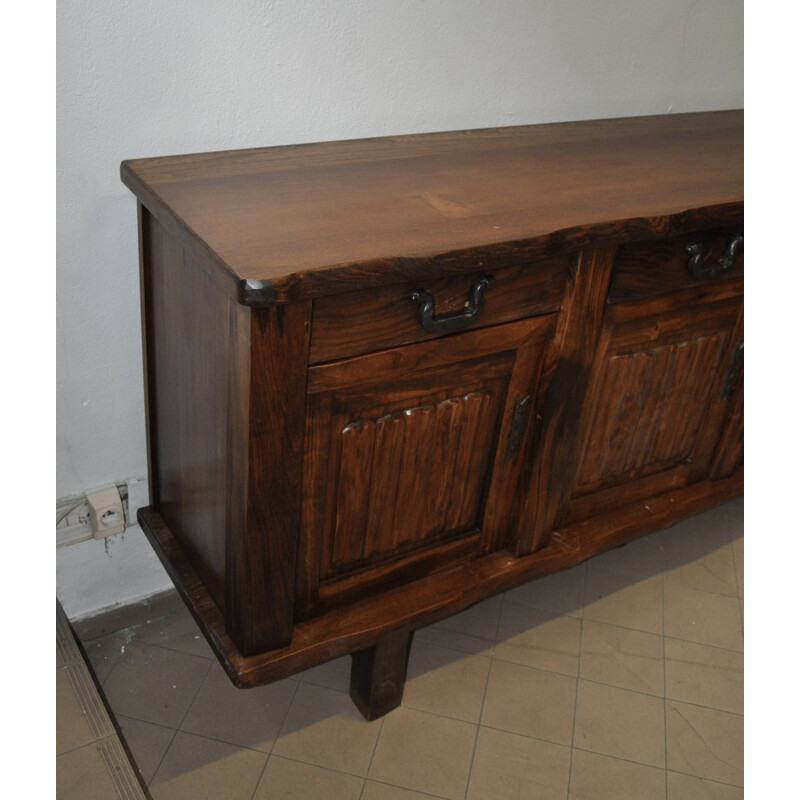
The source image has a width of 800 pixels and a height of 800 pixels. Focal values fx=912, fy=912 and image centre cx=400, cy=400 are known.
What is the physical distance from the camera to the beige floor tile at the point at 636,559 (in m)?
2.11

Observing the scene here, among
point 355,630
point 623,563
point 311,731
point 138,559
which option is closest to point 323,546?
point 355,630

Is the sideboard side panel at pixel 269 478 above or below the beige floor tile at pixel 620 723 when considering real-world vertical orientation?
above

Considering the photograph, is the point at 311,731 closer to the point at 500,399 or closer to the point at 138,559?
the point at 138,559

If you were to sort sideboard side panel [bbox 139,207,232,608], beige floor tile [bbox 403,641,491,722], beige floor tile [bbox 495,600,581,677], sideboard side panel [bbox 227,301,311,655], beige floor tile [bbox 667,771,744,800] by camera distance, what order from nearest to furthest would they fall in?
sideboard side panel [bbox 227,301,311,655] < sideboard side panel [bbox 139,207,232,608] < beige floor tile [bbox 667,771,744,800] < beige floor tile [bbox 403,641,491,722] < beige floor tile [bbox 495,600,581,677]

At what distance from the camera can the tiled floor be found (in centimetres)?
161

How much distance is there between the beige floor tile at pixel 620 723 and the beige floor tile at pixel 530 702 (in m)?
0.03

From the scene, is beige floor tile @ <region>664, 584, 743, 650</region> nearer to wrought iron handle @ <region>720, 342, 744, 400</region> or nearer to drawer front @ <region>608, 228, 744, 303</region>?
wrought iron handle @ <region>720, 342, 744, 400</region>

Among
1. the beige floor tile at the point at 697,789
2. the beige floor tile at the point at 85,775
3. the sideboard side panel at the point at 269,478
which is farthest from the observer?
the beige floor tile at the point at 697,789

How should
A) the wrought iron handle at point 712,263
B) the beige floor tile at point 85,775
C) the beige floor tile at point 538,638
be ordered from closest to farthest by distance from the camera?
the beige floor tile at point 85,775 → the wrought iron handle at point 712,263 → the beige floor tile at point 538,638

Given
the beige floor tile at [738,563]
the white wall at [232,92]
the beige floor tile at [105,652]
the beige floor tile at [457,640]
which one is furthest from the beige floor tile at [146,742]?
the beige floor tile at [738,563]

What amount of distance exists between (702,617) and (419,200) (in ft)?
3.87

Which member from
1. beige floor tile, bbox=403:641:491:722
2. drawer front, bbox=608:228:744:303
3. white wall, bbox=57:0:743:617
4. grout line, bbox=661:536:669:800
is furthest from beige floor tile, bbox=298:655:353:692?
drawer front, bbox=608:228:744:303

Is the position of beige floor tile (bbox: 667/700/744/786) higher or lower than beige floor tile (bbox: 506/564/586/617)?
lower

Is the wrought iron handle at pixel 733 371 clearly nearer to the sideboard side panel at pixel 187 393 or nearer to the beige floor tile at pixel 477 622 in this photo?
the beige floor tile at pixel 477 622
